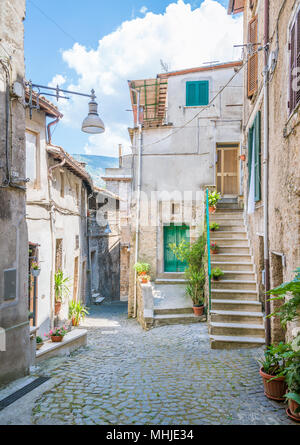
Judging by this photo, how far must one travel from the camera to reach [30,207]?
28.6ft

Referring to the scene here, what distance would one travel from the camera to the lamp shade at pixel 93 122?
245 inches

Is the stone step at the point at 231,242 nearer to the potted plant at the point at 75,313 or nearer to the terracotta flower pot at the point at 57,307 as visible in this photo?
the terracotta flower pot at the point at 57,307

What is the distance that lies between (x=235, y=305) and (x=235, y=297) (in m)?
0.30

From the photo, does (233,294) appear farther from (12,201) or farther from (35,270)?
(12,201)

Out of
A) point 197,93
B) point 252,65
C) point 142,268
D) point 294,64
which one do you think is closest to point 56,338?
point 142,268

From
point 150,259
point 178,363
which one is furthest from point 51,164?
point 178,363

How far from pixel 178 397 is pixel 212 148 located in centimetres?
968

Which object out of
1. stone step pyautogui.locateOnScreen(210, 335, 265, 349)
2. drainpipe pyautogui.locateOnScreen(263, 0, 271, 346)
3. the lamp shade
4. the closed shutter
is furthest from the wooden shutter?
stone step pyautogui.locateOnScreen(210, 335, 265, 349)

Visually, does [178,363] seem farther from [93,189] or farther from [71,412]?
[93,189]

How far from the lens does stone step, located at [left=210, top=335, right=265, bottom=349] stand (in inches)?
266

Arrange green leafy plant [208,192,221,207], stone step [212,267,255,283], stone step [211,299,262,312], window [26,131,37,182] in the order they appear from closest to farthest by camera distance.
Result: stone step [211,299,262,312], stone step [212,267,255,283], window [26,131,37,182], green leafy plant [208,192,221,207]

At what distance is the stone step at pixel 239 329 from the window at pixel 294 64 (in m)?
4.39

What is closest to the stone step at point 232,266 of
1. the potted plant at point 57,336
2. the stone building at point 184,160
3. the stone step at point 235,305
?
the stone step at point 235,305

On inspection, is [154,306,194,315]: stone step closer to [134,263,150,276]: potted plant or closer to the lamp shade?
[134,263,150,276]: potted plant
